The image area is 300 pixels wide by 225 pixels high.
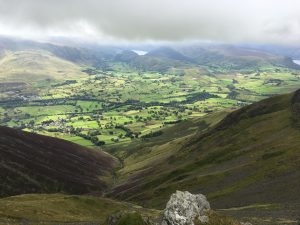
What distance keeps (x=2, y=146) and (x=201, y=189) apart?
9474 centimetres

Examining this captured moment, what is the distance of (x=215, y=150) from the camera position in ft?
607

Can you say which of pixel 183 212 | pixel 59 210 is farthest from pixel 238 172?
pixel 183 212

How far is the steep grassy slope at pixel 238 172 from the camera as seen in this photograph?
115 metres

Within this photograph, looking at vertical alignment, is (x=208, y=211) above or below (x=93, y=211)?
above

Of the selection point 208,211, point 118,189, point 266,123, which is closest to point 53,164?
point 118,189

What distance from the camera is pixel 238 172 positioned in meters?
139

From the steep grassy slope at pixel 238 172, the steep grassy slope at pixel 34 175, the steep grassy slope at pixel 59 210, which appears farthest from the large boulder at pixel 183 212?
the steep grassy slope at pixel 34 175

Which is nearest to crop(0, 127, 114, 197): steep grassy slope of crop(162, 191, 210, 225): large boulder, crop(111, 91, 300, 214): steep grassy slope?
crop(111, 91, 300, 214): steep grassy slope

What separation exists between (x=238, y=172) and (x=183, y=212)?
91542 mm

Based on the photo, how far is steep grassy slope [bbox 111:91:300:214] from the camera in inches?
4528

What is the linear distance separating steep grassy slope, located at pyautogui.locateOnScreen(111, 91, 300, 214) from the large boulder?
54.7 m

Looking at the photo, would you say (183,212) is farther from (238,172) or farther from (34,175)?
(34,175)

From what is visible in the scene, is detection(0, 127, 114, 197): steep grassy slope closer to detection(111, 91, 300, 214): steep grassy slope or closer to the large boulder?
detection(111, 91, 300, 214): steep grassy slope

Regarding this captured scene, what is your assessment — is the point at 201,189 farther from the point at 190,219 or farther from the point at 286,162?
the point at 190,219
